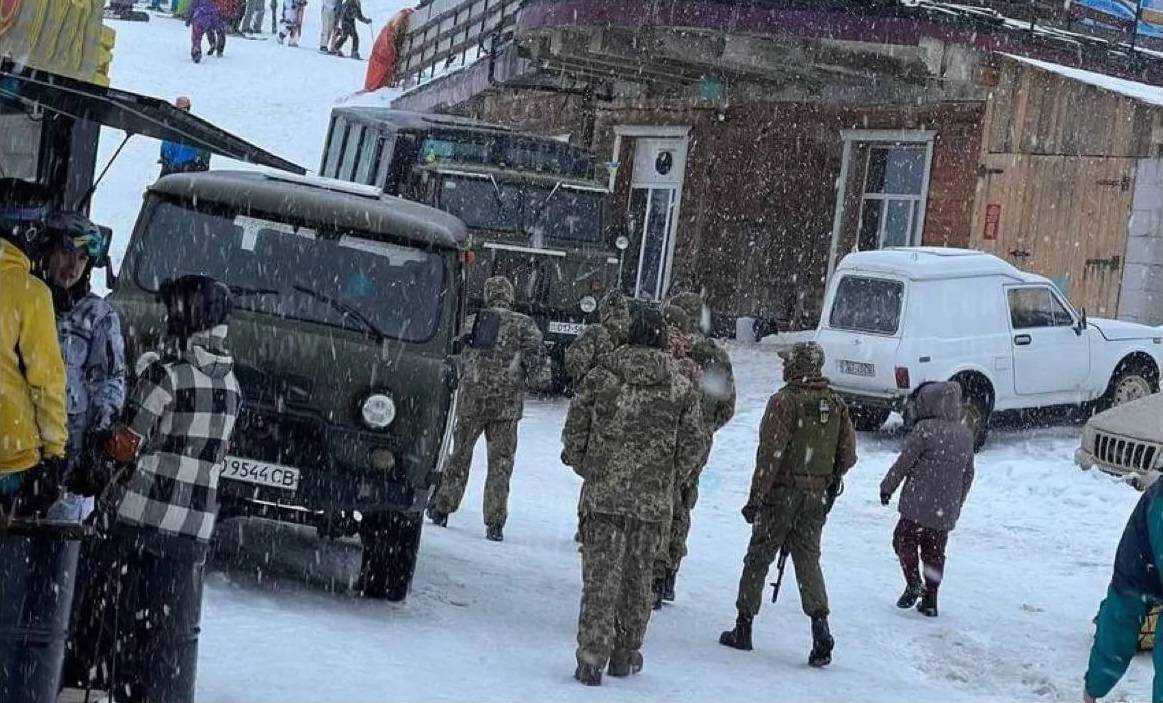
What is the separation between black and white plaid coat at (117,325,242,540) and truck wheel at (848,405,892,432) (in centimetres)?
1267

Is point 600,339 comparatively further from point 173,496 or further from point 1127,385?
point 1127,385

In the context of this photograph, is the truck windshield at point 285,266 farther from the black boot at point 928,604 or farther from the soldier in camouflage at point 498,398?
the black boot at point 928,604

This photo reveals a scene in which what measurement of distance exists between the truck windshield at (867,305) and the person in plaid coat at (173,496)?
1201 centimetres

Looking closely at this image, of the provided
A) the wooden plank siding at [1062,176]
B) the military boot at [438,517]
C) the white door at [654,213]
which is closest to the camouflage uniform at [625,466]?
the military boot at [438,517]

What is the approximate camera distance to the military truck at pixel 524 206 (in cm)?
1900

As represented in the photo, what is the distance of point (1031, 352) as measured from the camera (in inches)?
715

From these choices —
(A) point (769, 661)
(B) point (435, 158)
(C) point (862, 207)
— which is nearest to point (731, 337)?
(C) point (862, 207)

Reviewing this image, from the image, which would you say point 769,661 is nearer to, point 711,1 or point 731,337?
point 711,1

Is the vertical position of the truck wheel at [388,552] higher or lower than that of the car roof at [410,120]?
lower

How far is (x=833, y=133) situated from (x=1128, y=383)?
23.7ft

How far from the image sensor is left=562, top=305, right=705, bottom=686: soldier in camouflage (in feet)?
27.4

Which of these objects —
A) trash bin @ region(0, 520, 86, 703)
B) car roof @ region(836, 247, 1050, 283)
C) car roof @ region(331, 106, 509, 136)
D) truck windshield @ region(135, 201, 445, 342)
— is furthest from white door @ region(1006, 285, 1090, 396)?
trash bin @ region(0, 520, 86, 703)

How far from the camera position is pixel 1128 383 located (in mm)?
18922

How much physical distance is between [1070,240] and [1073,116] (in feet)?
4.90
